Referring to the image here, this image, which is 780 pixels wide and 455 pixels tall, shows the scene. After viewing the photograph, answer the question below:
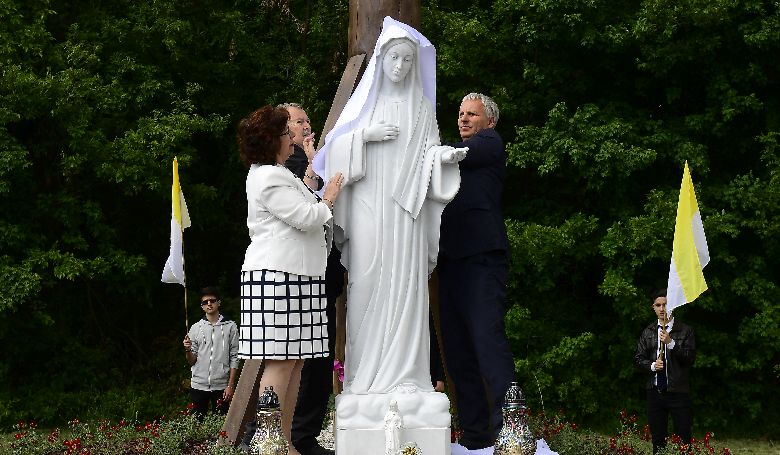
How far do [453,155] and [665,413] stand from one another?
330 centimetres

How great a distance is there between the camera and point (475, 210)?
5.82 m

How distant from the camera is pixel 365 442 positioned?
208 inches

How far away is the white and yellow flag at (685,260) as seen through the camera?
759 centimetres

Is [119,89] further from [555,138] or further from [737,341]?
[737,341]

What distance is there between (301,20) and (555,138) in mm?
4015

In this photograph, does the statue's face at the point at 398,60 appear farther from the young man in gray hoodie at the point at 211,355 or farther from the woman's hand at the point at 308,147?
the young man in gray hoodie at the point at 211,355

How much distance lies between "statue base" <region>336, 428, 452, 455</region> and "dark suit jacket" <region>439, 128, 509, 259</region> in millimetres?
987

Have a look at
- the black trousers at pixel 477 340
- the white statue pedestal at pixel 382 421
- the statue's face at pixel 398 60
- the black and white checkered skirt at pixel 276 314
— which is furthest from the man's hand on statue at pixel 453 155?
the white statue pedestal at pixel 382 421

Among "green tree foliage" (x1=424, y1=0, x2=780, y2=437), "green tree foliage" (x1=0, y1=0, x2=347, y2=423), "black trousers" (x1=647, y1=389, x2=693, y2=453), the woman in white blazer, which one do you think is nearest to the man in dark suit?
the woman in white blazer

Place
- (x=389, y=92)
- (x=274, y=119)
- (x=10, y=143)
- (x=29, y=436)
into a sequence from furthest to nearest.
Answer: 1. (x=10, y=143)
2. (x=29, y=436)
3. (x=389, y=92)
4. (x=274, y=119)

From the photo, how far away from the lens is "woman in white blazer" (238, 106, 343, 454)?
200 inches

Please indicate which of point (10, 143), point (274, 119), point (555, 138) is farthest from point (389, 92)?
point (10, 143)

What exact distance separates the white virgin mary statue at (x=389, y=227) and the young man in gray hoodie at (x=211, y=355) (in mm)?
3741

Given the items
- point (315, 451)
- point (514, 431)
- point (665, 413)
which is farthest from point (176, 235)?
point (514, 431)
